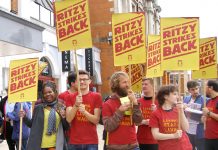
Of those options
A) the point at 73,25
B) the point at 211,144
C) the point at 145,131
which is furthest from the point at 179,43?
the point at 211,144

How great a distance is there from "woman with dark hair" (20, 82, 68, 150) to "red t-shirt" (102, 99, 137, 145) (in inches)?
28.3

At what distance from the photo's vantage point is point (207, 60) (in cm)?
757

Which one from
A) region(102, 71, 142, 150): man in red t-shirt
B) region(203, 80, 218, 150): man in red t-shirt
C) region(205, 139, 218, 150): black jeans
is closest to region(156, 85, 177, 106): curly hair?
region(102, 71, 142, 150): man in red t-shirt

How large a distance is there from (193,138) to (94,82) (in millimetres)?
18822

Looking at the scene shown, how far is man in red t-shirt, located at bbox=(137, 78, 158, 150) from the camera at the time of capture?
5887 millimetres

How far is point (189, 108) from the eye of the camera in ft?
23.2

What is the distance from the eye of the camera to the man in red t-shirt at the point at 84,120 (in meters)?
5.32

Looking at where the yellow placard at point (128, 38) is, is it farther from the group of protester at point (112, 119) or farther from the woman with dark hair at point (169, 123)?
the woman with dark hair at point (169, 123)

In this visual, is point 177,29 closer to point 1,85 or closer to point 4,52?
point 4,52

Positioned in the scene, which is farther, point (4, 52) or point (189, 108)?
point (4, 52)

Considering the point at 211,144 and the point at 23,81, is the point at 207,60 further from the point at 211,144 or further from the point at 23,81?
the point at 23,81

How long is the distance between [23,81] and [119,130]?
7.43 ft

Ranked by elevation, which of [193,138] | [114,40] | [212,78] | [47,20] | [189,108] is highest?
[47,20]

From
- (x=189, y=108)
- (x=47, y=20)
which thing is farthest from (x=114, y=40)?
(x=47, y=20)
